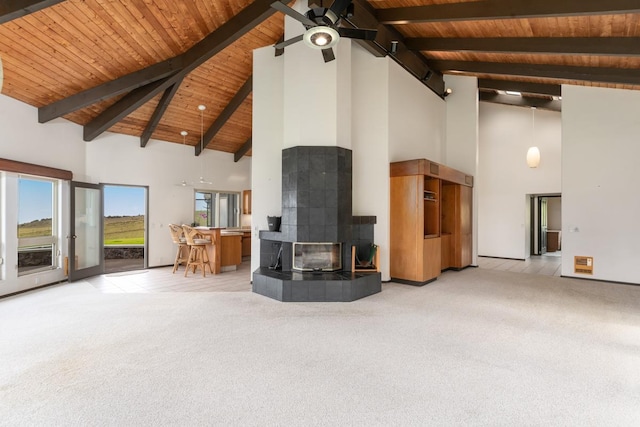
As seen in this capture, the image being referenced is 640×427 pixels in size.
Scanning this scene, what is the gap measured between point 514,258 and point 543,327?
6780 mm

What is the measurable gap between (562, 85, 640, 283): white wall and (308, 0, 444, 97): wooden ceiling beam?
2.69 m

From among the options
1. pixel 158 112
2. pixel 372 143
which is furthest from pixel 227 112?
pixel 372 143

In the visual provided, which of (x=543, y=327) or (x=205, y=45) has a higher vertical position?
(x=205, y=45)

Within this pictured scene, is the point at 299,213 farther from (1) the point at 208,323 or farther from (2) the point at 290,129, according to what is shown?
(1) the point at 208,323

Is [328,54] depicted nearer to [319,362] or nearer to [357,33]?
[357,33]

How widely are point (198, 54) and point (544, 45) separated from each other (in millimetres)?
5755

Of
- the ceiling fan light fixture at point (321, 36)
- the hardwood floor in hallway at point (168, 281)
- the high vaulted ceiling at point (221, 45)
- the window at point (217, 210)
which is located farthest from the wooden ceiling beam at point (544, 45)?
the window at point (217, 210)

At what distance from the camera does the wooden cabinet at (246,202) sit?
10.2 metres

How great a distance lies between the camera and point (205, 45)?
5.52 meters

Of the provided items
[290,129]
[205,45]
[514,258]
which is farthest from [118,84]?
[514,258]

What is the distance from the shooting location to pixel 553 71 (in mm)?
6273

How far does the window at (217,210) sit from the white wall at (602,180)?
29.5 feet

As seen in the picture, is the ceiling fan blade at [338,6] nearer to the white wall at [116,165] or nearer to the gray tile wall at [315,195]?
the gray tile wall at [315,195]

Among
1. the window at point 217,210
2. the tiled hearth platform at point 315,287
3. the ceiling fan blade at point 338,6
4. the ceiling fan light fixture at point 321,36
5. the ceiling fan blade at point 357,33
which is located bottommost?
the tiled hearth platform at point 315,287
